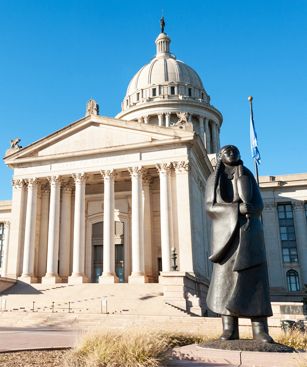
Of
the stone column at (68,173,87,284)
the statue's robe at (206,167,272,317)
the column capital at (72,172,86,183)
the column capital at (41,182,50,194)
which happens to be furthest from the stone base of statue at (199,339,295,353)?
the column capital at (41,182,50,194)

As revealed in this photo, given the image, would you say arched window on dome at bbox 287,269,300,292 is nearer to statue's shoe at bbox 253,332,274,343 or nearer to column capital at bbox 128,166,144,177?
column capital at bbox 128,166,144,177

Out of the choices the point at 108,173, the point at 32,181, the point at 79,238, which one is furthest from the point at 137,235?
the point at 32,181

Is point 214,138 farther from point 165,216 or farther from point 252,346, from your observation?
point 252,346

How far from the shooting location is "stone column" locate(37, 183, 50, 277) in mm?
40812

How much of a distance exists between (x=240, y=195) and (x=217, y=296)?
2.12 m

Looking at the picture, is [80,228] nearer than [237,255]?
No

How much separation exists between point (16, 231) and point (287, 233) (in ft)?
118

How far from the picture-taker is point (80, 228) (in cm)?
3844

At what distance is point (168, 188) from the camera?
37156mm

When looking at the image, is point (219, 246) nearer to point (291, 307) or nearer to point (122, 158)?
point (291, 307)

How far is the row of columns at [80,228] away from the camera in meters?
36.1

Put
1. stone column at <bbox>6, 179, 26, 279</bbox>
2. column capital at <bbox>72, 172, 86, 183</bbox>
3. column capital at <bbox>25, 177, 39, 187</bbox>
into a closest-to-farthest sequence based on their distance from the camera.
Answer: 1. stone column at <bbox>6, 179, 26, 279</bbox>
2. column capital at <bbox>72, 172, 86, 183</bbox>
3. column capital at <bbox>25, 177, 39, 187</bbox>

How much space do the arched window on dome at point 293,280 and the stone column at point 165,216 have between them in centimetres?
2642

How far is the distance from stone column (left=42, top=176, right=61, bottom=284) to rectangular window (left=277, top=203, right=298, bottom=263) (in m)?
31.8
